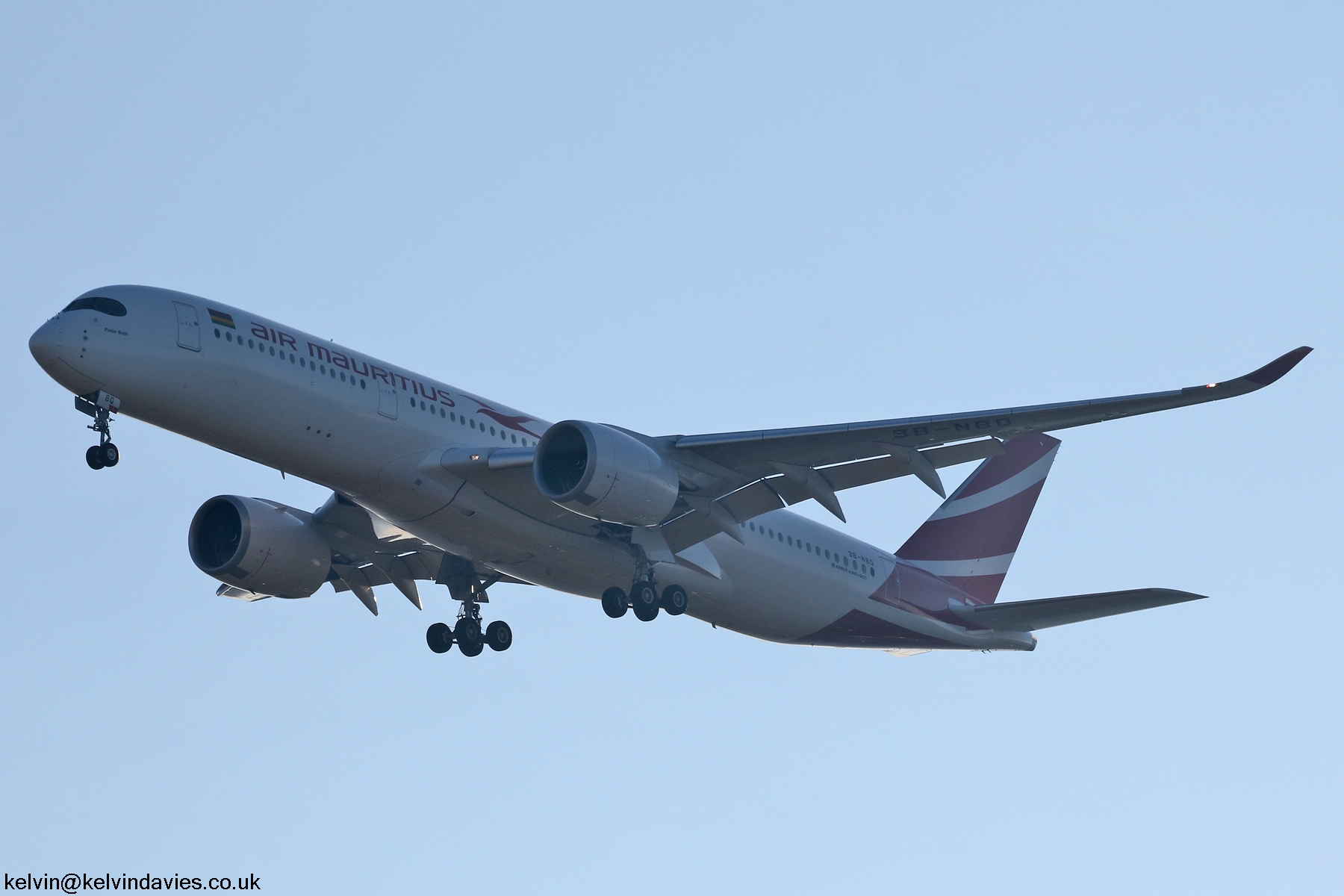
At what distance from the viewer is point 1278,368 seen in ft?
73.9

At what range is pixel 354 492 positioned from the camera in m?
27.4

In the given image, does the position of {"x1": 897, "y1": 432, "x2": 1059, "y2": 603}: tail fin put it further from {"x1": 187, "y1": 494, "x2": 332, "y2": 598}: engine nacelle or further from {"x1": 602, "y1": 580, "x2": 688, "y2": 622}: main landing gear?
{"x1": 187, "y1": 494, "x2": 332, "y2": 598}: engine nacelle

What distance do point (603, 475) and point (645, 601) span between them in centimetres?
356

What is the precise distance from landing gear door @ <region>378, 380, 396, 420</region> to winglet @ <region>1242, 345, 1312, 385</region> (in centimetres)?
1351

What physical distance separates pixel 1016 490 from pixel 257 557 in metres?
18.1

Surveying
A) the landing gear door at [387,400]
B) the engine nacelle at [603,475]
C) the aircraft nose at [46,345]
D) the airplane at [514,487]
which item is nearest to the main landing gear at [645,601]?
the airplane at [514,487]

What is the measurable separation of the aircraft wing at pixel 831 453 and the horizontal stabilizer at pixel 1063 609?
422 centimetres

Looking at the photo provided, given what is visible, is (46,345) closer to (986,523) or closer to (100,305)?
(100,305)

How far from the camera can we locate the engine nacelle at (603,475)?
26.4 meters

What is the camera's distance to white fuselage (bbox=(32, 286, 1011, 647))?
2483 centimetres

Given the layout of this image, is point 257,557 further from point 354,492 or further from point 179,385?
point 179,385

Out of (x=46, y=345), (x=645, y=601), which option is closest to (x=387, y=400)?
(x=46, y=345)

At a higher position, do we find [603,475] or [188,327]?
[188,327]

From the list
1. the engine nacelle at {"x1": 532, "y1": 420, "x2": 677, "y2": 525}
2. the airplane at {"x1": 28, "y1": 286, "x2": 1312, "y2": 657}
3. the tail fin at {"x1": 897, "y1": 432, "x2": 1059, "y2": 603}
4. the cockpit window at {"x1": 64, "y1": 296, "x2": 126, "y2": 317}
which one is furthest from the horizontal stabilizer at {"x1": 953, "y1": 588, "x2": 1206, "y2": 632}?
the cockpit window at {"x1": 64, "y1": 296, "x2": 126, "y2": 317}
